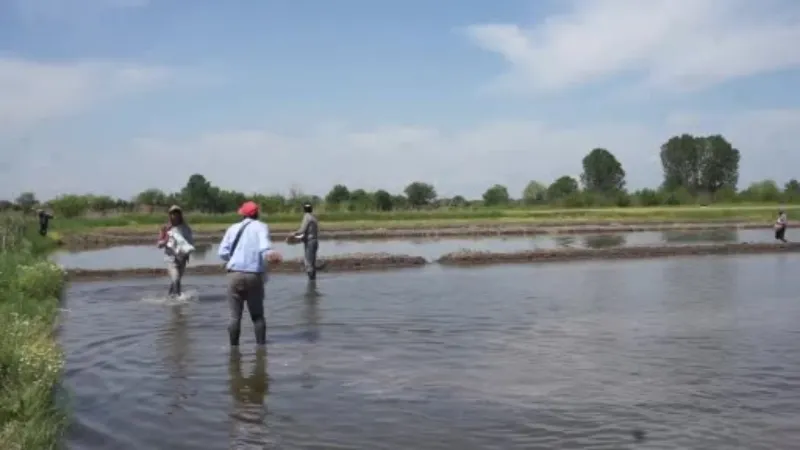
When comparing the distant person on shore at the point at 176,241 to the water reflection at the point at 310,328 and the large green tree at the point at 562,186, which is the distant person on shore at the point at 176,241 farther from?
the large green tree at the point at 562,186

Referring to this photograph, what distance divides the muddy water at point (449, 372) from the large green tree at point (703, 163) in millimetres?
117092

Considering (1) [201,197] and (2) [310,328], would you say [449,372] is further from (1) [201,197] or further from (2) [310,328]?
(1) [201,197]

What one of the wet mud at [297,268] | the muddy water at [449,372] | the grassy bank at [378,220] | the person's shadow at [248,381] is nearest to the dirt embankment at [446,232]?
the grassy bank at [378,220]

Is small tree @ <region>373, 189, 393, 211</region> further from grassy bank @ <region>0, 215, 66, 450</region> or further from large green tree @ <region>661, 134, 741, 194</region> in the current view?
grassy bank @ <region>0, 215, 66, 450</region>

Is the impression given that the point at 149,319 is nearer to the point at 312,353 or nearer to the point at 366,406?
the point at 312,353

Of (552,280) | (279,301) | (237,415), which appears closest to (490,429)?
(237,415)

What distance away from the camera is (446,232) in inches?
1770

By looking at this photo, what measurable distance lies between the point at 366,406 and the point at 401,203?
285 feet

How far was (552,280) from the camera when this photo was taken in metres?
18.5

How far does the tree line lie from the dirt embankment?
21257 mm

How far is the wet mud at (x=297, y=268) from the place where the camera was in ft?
70.8

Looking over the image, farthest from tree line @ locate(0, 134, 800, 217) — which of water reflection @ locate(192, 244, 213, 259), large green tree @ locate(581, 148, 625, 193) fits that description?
water reflection @ locate(192, 244, 213, 259)

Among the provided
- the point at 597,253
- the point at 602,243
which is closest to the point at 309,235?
the point at 597,253

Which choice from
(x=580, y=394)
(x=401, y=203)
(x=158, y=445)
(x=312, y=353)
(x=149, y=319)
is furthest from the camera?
(x=401, y=203)
